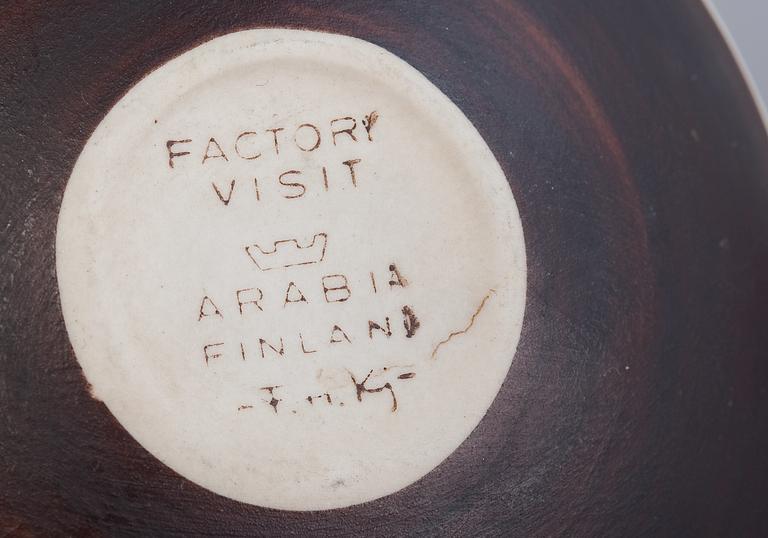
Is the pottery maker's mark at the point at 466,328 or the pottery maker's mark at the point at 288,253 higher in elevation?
the pottery maker's mark at the point at 288,253

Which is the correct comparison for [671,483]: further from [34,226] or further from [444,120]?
[34,226]

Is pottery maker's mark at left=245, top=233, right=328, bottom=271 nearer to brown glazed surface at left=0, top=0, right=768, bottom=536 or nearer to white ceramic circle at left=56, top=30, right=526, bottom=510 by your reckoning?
white ceramic circle at left=56, top=30, right=526, bottom=510

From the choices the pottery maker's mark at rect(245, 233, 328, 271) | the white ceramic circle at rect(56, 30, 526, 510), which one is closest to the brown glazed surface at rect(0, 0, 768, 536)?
the white ceramic circle at rect(56, 30, 526, 510)

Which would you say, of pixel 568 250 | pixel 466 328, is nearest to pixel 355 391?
pixel 466 328

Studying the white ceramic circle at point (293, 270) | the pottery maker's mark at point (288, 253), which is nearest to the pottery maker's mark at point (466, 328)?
the white ceramic circle at point (293, 270)

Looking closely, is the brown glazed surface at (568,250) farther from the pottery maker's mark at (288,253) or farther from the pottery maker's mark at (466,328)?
the pottery maker's mark at (288,253)

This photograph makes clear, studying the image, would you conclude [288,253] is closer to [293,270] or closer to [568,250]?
[293,270]
